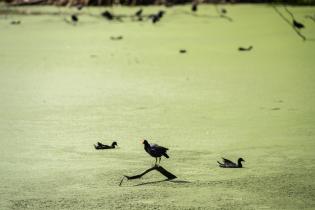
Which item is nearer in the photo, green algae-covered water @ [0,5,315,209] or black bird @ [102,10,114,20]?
green algae-covered water @ [0,5,315,209]

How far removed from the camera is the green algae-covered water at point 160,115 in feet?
10.1

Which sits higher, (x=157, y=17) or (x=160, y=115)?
(x=160, y=115)

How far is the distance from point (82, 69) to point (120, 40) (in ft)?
5.72

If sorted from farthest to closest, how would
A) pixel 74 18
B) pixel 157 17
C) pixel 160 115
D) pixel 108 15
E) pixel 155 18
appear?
pixel 108 15, pixel 74 18, pixel 157 17, pixel 155 18, pixel 160 115

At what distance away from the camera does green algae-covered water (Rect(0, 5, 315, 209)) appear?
121 inches

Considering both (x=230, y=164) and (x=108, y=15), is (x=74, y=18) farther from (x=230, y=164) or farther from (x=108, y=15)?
(x=230, y=164)

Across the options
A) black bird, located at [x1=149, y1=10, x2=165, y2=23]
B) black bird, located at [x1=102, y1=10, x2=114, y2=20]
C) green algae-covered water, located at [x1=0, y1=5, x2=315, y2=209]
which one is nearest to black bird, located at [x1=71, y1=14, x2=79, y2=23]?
black bird, located at [x1=102, y1=10, x2=114, y2=20]

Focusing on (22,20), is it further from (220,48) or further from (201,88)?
(201,88)

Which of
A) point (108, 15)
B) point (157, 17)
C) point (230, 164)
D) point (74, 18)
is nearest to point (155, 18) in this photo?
point (157, 17)

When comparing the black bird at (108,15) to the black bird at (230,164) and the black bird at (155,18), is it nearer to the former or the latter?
the black bird at (155,18)

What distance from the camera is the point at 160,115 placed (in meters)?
4.55

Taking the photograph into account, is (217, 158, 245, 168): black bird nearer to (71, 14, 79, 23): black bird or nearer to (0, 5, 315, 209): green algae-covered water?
(0, 5, 315, 209): green algae-covered water

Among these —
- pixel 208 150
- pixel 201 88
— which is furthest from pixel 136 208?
pixel 201 88

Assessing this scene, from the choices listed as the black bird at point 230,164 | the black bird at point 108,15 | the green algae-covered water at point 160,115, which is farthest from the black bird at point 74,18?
the black bird at point 230,164
